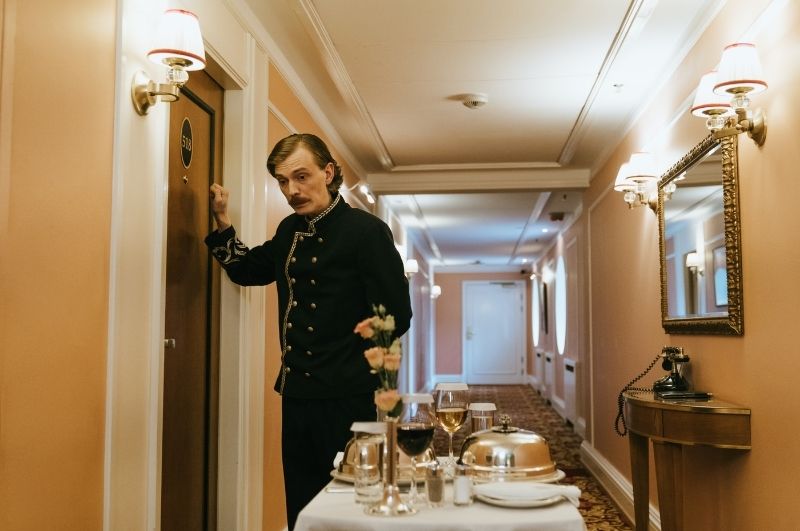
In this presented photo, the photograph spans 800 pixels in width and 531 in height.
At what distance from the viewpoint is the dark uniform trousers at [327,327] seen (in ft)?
6.35

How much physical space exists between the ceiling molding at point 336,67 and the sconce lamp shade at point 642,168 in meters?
1.51

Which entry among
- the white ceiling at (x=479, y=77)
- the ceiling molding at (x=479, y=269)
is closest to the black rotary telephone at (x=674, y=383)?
the white ceiling at (x=479, y=77)

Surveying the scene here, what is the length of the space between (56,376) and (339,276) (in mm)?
751

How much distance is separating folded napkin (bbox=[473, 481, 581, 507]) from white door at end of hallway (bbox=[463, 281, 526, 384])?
14.0 meters

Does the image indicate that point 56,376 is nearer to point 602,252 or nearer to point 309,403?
point 309,403

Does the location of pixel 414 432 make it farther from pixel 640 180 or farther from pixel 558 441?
pixel 558 441

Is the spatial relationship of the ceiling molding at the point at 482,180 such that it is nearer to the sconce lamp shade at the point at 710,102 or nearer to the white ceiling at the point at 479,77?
the white ceiling at the point at 479,77

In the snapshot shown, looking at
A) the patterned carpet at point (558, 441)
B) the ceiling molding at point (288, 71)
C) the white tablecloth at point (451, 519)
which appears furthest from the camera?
the patterned carpet at point (558, 441)

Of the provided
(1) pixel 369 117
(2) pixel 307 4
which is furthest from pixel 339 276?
(1) pixel 369 117

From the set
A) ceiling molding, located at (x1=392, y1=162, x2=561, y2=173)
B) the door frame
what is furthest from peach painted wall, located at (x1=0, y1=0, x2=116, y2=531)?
ceiling molding, located at (x1=392, y1=162, x2=561, y2=173)

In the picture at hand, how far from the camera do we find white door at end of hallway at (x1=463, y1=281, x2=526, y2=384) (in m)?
15.3

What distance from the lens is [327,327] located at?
1.99 m

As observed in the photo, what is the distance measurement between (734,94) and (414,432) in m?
1.66

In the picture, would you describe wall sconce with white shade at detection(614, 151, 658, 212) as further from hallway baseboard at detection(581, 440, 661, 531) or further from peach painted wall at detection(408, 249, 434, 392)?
peach painted wall at detection(408, 249, 434, 392)
